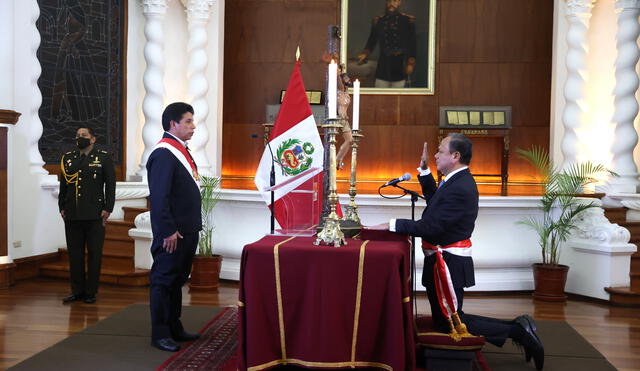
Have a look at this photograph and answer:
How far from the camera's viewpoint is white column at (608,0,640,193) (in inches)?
311

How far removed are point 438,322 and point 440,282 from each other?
28cm

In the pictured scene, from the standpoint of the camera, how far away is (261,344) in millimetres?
3607

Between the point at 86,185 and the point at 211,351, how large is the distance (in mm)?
2421

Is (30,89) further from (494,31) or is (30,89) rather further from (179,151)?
(494,31)

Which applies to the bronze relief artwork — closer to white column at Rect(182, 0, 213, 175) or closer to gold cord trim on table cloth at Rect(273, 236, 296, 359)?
white column at Rect(182, 0, 213, 175)

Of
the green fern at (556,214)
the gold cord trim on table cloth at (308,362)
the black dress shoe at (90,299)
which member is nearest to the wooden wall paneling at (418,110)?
the green fern at (556,214)

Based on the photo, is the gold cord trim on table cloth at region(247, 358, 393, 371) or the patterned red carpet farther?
the patterned red carpet

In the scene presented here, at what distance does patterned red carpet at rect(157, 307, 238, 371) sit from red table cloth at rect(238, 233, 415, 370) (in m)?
0.64

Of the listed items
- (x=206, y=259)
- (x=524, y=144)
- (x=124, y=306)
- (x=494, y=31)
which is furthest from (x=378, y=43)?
(x=124, y=306)

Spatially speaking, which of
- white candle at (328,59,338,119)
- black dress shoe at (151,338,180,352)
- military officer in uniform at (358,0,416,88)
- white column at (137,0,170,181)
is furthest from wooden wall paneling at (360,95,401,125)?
white candle at (328,59,338,119)

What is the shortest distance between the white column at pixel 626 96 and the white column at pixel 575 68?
496 mm

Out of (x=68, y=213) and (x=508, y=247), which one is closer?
(x=68, y=213)

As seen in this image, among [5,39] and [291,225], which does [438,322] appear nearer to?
[291,225]

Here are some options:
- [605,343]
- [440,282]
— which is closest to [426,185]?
[440,282]
